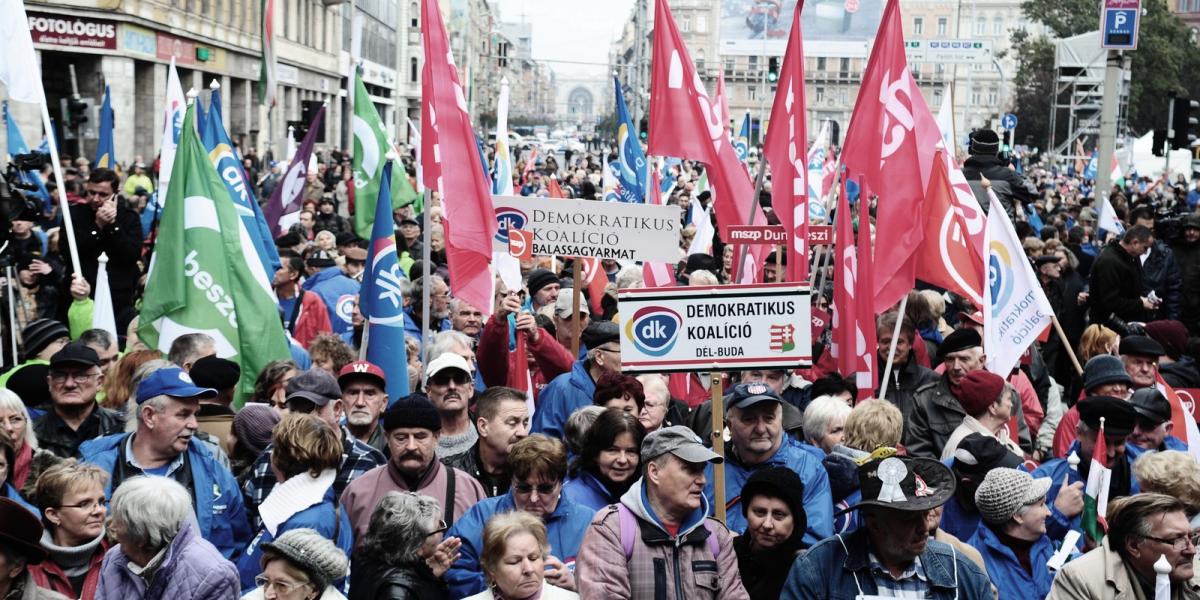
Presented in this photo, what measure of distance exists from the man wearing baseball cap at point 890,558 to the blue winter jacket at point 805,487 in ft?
3.17

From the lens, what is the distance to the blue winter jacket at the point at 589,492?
567 cm

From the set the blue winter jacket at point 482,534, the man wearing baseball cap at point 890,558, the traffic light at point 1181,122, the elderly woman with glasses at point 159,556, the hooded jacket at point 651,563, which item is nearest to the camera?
the man wearing baseball cap at point 890,558

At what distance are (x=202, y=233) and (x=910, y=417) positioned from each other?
413 cm

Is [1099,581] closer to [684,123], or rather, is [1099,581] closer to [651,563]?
[651,563]

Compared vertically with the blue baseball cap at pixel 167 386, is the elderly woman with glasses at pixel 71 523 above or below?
below

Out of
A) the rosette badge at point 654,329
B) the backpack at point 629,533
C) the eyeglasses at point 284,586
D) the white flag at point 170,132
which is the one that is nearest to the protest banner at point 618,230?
the rosette badge at point 654,329

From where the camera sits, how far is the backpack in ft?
15.1

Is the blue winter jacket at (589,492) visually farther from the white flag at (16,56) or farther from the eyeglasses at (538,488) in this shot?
the white flag at (16,56)

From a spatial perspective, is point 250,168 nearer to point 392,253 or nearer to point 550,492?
point 392,253

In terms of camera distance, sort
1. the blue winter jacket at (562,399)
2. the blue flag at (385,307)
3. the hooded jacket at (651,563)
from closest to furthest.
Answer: the hooded jacket at (651,563)
the blue winter jacket at (562,399)
the blue flag at (385,307)

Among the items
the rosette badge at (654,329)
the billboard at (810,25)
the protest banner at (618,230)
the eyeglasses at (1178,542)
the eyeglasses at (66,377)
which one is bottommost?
the eyeglasses at (1178,542)

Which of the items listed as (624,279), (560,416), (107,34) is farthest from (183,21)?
(560,416)

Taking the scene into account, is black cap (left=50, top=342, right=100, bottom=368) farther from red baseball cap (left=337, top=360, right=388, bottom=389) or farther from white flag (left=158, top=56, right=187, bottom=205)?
white flag (left=158, top=56, right=187, bottom=205)

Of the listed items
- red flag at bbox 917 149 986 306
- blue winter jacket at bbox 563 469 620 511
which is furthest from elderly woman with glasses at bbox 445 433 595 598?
red flag at bbox 917 149 986 306
